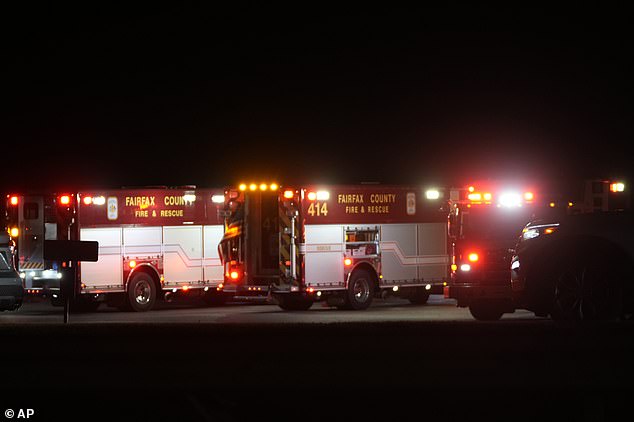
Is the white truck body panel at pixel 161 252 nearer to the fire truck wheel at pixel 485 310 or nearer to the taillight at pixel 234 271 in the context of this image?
the taillight at pixel 234 271

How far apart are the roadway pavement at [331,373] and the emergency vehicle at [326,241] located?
14.3 m

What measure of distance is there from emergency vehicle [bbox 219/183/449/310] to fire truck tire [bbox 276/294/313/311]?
2 centimetres

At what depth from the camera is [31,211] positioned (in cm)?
2831

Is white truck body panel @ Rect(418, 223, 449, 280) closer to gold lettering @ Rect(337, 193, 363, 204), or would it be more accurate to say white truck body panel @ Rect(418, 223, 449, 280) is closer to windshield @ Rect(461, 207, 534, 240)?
gold lettering @ Rect(337, 193, 363, 204)

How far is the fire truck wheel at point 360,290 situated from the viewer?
27734 mm

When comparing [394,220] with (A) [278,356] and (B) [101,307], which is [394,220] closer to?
(B) [101,307]

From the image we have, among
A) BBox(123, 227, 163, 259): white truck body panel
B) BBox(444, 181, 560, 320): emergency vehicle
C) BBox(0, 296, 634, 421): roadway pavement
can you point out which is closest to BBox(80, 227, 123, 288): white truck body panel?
BBox(123, 227, 163, 259): white truck body panel

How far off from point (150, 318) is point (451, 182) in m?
8.36

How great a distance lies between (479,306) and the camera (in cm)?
2052

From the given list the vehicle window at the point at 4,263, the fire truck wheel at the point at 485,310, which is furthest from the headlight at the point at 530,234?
the vehicle window at the point at 4,263

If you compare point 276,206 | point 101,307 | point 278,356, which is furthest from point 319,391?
point 101,307

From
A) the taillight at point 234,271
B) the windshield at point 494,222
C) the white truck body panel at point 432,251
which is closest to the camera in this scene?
the windshield at point 494,222

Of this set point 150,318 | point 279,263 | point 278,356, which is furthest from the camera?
point 279,263

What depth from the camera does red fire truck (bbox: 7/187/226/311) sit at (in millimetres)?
27984
